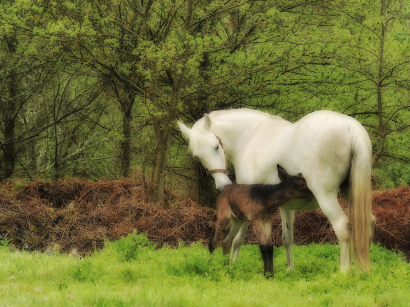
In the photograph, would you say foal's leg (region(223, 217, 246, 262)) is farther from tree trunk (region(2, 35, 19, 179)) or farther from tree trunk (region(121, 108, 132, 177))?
tree trunk (region(2, 35, 19, 179))

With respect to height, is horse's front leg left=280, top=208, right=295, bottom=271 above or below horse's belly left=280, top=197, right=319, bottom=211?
below

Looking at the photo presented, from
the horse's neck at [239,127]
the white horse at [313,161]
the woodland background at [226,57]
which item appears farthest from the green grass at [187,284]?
the woodland background at [226,57]

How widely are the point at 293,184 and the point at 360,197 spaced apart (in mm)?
778

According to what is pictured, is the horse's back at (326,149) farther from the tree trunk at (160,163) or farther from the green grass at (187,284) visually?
the tree trunk at (160,163)

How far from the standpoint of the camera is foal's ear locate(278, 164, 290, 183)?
5863 mm

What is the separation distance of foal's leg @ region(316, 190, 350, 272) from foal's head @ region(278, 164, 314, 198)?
21 centimetres

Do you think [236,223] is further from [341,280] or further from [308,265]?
[341,280]

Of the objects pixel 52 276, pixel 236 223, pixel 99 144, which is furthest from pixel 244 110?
pixel 99 144

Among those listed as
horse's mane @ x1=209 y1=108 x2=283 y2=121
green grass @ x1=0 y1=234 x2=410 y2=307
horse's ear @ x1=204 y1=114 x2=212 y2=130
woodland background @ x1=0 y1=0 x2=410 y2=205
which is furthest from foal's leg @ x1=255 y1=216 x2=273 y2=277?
woodland background @ x1=0 y1=0 x2=410 y2=205

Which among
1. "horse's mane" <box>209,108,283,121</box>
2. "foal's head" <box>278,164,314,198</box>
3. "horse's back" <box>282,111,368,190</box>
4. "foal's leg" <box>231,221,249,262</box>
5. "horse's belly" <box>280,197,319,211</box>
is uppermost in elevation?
"horse's mane" <box>209,108,283,121</box>

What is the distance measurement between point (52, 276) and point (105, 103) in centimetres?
1019

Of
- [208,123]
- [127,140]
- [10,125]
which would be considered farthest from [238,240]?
[10,125]

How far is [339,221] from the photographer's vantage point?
5.79 meters

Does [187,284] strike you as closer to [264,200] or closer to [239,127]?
[264,200]
